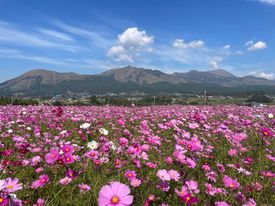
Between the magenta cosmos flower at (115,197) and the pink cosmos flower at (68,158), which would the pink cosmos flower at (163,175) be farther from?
the magenta cosmos flower at (115,197)

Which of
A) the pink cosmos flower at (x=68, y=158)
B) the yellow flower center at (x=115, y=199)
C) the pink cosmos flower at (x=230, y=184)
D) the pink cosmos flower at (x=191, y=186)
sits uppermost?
the yellow flower center at (x=115, y=199)

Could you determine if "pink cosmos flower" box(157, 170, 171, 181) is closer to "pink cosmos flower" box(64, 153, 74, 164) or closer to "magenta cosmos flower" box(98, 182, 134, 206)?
"pink cosmos flower" box(64, 153, 74, 164)

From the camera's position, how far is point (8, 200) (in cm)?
163

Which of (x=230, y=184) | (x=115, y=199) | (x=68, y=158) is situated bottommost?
(x=230, y=184)

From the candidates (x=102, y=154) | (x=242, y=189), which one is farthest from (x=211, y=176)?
(x=102, y=154)

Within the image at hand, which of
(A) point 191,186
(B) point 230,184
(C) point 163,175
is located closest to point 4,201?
(C) point 163,175

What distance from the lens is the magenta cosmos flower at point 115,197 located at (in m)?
1.57

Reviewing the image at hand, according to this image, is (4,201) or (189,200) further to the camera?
(189,200)

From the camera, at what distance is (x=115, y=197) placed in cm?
160

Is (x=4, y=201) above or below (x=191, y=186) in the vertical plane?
above

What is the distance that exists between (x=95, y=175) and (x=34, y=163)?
24.1 inches

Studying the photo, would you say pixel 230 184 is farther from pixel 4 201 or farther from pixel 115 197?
pixel 4 201

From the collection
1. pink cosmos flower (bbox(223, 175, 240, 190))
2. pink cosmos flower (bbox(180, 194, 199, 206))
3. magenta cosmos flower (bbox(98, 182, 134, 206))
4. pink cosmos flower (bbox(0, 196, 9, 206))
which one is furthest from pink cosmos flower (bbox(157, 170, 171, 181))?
pink cosmos flower (bbox(0, 196, 9, 206))

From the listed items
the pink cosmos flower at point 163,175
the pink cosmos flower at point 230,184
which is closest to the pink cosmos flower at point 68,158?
the pink cosmos flower at point 163,175
